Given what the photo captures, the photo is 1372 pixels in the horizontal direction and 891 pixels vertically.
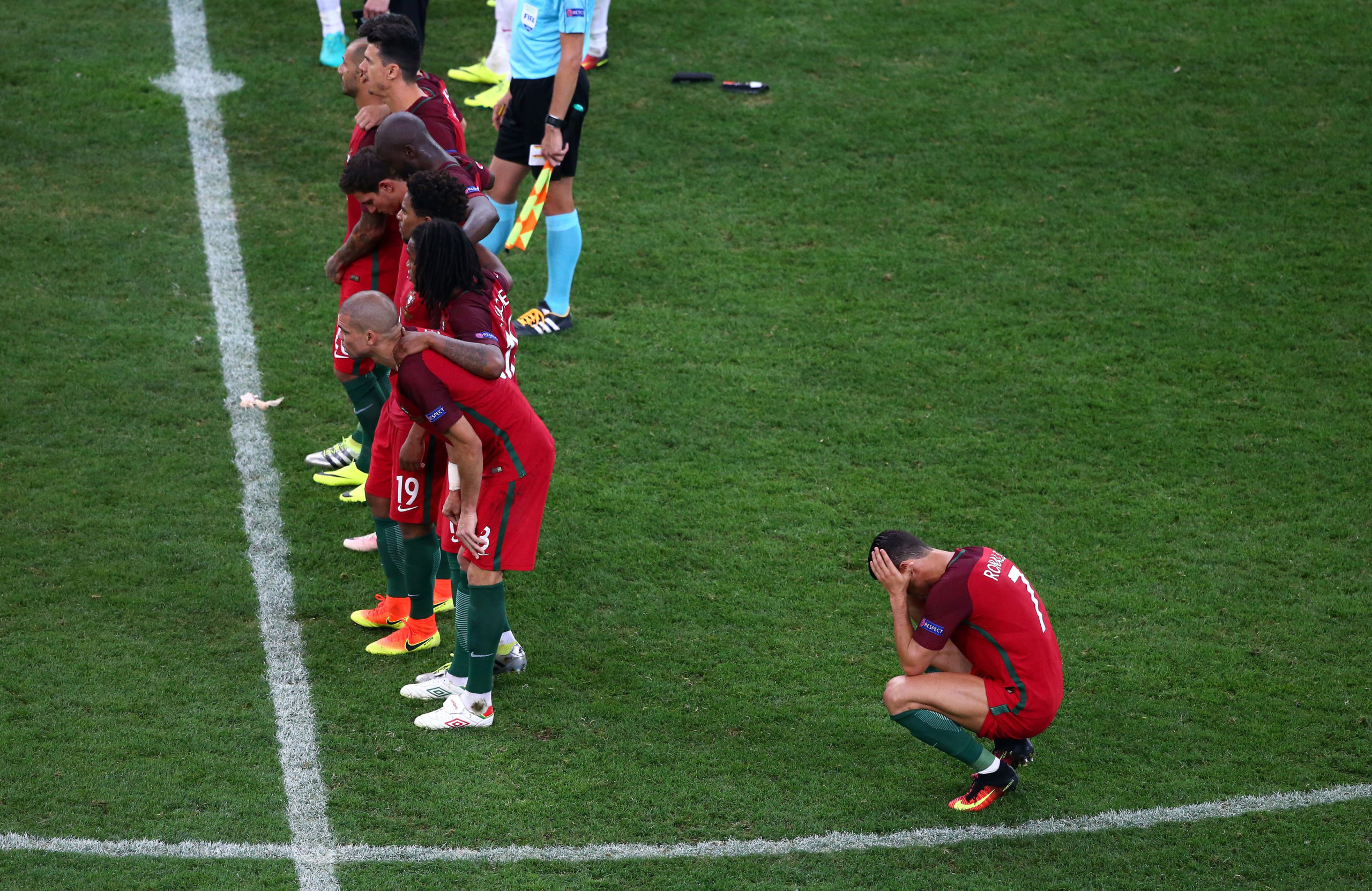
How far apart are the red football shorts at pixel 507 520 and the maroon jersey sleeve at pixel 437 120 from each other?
1875 millimetres

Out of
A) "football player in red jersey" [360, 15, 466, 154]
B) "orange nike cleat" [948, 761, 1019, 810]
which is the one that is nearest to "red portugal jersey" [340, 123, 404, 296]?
"football player in red jersey" [360, 15, 466, 154]

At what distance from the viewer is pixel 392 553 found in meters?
5.01

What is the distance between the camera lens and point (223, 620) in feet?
16.8

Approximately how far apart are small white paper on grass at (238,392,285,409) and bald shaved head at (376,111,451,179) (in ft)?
6.40

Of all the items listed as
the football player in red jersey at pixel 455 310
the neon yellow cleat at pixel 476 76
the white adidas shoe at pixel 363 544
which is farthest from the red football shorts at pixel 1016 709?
the neon yellow cleat at pixel 476 76

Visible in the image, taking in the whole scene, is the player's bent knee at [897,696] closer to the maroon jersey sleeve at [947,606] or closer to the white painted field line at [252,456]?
the maroon jersey sleeve at [947,606]

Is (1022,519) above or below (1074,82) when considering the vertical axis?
below

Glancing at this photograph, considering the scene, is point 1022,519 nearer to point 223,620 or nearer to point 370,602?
point 370,602

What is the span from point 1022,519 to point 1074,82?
5.55 meters

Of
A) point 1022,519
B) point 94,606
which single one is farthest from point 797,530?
point 94,606

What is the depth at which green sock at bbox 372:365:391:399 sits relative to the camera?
5695 mm

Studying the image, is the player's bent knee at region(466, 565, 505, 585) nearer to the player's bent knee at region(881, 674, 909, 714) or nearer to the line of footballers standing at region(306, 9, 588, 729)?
the line of footballers standing at region(306, 9, 588, 729)


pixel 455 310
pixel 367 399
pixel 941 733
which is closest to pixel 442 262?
pixel 455 310

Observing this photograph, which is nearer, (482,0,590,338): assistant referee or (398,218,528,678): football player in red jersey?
(398,218,528,678): football player in red jersey
